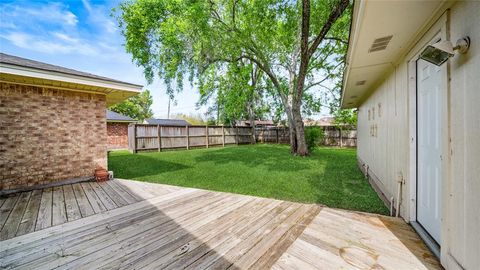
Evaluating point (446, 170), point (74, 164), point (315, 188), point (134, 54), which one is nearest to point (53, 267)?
point (446, 170)

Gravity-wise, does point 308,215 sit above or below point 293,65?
below

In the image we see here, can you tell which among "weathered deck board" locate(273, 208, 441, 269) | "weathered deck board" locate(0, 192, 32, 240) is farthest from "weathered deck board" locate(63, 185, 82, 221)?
"weathered deck board" locate(273, 208, 441, 269)

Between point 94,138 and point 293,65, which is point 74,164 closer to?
point 94,138

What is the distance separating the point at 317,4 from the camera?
379 inches

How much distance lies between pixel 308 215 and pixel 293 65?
1055 centimetres

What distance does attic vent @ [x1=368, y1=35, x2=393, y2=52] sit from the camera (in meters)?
2.54

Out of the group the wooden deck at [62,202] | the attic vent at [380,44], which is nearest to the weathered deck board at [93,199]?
the wooden deck at [62,202]

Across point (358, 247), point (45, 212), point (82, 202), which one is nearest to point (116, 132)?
point (82, 202)

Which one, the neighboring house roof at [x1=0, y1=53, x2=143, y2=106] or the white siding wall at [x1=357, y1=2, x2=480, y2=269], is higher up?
the neighboring house roof at [x1=0, y1=53, x2=143, y2=106]

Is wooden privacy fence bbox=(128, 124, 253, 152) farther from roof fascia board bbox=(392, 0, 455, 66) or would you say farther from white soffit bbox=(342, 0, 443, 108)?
roof fascia board bbox=(392, 0, 455, 66)

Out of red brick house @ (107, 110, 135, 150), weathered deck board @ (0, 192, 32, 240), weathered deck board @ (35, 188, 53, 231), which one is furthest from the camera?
red brick house @ (107, 110, 135, 150)

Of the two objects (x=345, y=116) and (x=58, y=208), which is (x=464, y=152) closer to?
(x=58, y=208)

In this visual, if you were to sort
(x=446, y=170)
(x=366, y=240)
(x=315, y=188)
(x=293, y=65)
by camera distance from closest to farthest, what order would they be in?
1. (x=446, y=170)
2. (x=366, y=240)
3. (x=315, y=188)
4. (x=293, y=65)

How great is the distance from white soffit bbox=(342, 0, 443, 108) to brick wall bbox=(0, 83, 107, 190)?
18.5 ft
